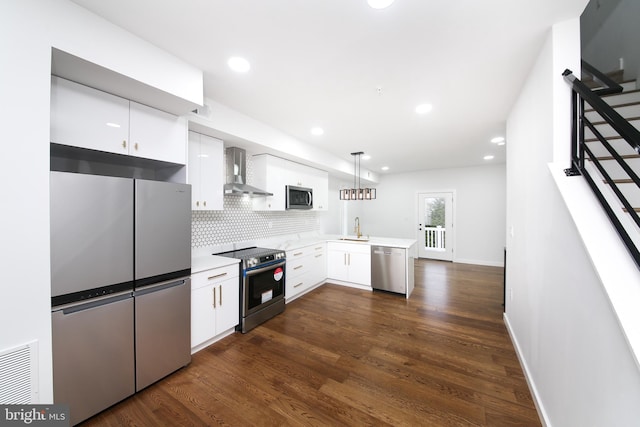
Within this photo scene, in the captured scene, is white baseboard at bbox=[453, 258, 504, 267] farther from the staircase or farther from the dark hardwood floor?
the staircase

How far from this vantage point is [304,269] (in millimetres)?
4062

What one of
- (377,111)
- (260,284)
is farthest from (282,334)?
(377,111)

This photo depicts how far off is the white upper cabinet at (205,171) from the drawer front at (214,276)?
30.2 inches

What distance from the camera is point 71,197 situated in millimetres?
1526

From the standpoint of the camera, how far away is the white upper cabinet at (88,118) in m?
1.62

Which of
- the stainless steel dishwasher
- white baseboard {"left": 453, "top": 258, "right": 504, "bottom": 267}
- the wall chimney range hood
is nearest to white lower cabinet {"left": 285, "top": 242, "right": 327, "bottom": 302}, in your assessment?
the stainless steel dishwasher

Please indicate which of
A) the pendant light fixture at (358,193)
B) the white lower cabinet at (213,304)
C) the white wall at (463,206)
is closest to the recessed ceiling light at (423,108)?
the pendant light fixture at (358,193)

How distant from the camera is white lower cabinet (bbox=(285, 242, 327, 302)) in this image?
3.74 metres

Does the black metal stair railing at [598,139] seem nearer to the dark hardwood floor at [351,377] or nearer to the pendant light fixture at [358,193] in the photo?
the dark hardwood floor at [351,377]

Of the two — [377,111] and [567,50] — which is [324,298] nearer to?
[377,111]

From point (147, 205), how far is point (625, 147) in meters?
3.74

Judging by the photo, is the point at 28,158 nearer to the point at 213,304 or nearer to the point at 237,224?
the point at 213,304

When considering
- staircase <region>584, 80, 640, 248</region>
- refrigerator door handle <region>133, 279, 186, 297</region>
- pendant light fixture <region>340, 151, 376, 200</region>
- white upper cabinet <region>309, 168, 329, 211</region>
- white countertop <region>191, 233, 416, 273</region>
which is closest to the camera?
staircase <region>584, 80, 640, 248</region>

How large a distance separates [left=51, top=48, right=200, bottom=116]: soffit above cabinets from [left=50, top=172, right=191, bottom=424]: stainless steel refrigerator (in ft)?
2.32
